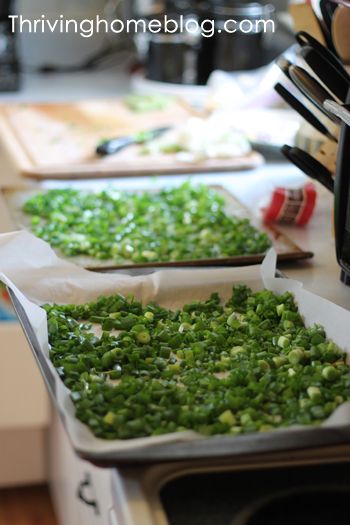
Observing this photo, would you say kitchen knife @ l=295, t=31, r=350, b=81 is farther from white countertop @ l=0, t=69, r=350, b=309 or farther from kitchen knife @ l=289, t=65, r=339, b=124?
white countertop @ l=0, t=69, r=350, b=309

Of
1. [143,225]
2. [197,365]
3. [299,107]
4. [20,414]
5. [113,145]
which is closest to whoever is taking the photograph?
[197,365]

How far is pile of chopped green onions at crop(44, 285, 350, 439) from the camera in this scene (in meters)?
0.93

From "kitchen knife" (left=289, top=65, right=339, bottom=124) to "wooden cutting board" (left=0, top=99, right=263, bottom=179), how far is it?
616 mm

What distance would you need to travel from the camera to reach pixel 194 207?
5.25ft

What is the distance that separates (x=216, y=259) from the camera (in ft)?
4.51

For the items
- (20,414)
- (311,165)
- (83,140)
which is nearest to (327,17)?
(311,165)

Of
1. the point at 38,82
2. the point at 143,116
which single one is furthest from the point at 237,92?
the point at 38,82

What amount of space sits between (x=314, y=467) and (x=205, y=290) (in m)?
0.41

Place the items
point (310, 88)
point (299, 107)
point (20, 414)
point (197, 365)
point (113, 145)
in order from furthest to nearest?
point (20, 414), point (113, 145), point (299, 107), point (310, 88), point (197, 365)

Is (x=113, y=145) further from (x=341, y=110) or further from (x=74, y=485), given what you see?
(x=341, y=110)

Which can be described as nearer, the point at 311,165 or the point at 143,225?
the point at 311,165

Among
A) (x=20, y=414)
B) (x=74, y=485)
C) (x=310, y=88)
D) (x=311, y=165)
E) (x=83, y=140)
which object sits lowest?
(x=20, y=414)

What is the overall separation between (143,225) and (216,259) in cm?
20

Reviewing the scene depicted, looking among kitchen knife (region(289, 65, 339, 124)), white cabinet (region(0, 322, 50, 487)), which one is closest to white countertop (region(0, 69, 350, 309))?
kitchen knife (region(289, 65, 339, 124))
